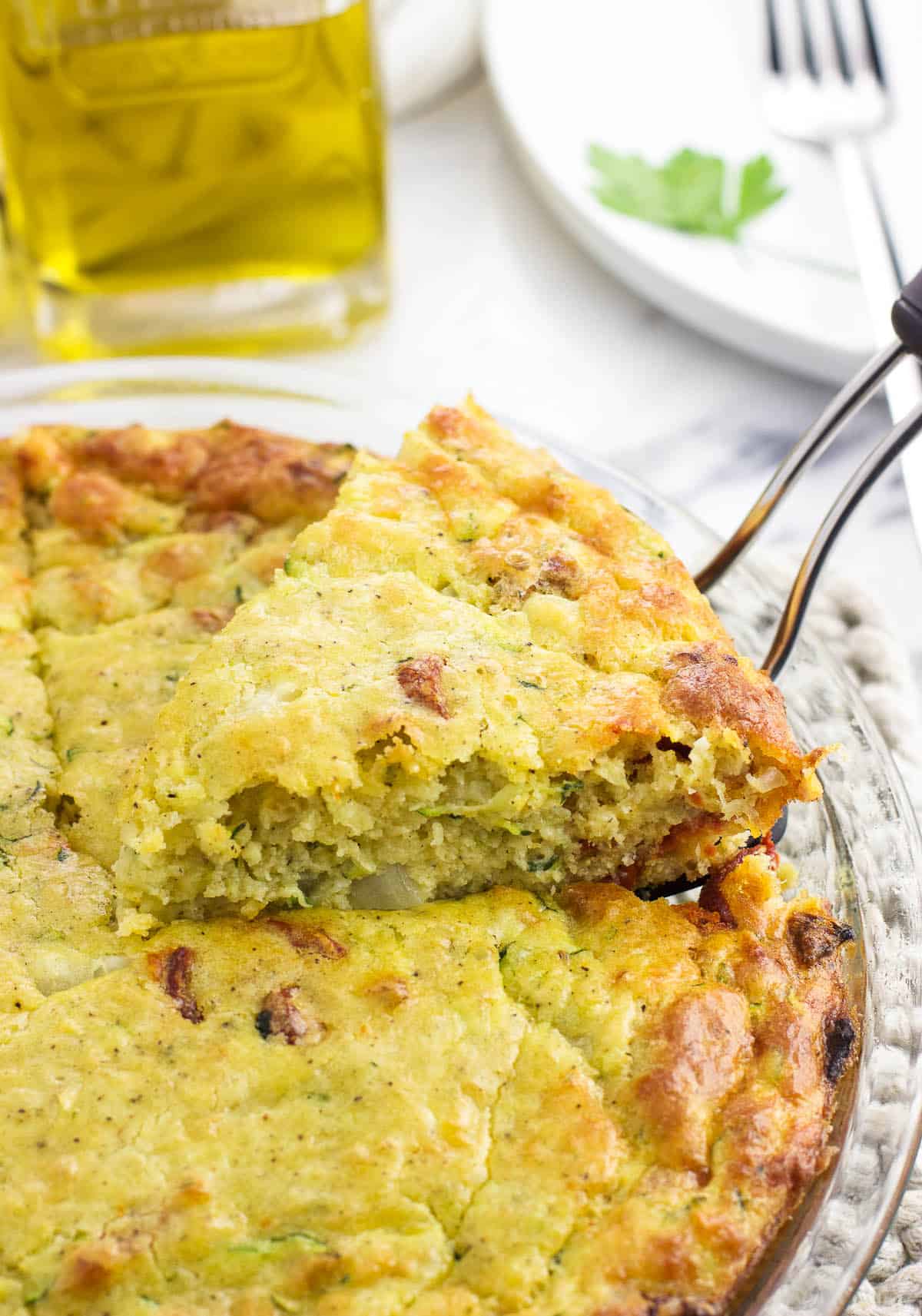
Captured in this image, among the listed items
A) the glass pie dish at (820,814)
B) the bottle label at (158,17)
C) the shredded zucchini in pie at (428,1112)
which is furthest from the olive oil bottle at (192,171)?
the shredded zucchini in pie at (428,1112)

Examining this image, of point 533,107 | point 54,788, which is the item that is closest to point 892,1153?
point 54,788

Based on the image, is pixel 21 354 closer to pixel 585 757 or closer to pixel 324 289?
pixel 324 289

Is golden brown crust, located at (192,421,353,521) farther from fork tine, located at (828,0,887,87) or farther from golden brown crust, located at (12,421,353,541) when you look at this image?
fork tine, located at (828,0,887,87)

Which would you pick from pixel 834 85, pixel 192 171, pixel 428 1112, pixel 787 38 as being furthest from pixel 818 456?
pixel 787 38

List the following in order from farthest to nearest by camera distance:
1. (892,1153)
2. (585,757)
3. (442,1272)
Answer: (585,757) → (892,1153) → (442,1272)

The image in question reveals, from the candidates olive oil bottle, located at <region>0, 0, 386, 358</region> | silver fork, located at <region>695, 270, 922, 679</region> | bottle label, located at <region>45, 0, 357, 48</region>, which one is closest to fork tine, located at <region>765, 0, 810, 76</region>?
olive oil bottle, located at <region>0, 0, 386, 358</region>

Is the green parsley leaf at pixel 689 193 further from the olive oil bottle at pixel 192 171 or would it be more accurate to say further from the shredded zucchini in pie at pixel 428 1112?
the shredded zucchini in pie at pixel 428 1112
